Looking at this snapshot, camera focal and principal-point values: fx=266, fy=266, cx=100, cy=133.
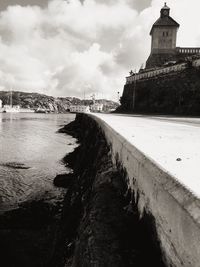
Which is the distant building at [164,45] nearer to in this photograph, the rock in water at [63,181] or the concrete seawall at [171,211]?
the rock in water at [63,181]

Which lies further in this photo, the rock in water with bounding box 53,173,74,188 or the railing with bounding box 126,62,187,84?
the railing with bounding box 126,62,187,84

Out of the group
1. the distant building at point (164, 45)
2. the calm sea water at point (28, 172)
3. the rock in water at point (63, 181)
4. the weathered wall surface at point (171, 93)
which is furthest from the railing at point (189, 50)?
the rock in water at point (63, 181)

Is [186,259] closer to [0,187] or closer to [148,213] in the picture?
[148,213]

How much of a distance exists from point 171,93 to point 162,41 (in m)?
20.3

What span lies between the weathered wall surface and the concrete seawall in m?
27.6

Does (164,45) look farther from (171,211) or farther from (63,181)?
(171,211)

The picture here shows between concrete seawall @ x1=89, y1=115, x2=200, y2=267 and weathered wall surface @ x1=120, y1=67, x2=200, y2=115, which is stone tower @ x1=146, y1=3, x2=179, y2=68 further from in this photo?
concrete seawall @ x1=89, y1=115, x2=200, y2=267

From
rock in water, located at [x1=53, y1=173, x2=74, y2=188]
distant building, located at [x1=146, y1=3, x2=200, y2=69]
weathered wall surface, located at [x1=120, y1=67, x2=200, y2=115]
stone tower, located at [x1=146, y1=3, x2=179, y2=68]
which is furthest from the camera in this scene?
stone tower, located at [x1=146, y1=3, x2=179, y2=68]

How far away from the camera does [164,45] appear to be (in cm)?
5222

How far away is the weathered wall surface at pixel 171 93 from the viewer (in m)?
31.7

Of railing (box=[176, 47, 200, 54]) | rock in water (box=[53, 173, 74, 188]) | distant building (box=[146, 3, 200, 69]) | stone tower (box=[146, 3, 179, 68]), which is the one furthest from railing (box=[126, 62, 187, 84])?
rock in water (box=[53, 173, 74, 188])

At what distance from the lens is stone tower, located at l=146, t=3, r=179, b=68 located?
52031 millimetres

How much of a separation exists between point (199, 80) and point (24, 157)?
23152 millimetres

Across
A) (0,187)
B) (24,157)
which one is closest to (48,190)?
(0,187)
